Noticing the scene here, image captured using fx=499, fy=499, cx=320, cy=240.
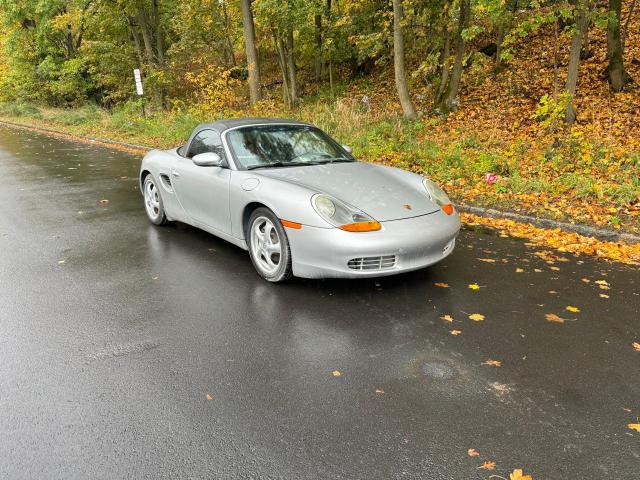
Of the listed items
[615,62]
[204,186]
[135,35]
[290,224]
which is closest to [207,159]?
[204,186]

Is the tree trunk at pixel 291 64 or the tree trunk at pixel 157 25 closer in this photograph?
the tree trunk at pixel 291 64

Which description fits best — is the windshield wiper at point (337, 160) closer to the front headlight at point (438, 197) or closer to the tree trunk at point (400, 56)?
the front headlight at point (438, 197)

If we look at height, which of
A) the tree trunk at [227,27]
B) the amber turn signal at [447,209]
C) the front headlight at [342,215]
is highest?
the tree trunk at [227,27]

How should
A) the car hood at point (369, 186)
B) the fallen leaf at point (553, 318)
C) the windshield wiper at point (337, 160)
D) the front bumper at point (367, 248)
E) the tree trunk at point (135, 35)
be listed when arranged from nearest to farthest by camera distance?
the fallen leaf at point (553, 318) → the front bumper at point (367, 248) → the car hood at point (369, 186) → the windshield wiper at point (337, 160) → the tree trunk at point (135, 35)

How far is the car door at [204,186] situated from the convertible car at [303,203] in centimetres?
1

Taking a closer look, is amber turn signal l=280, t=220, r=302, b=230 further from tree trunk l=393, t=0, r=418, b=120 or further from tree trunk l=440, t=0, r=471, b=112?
tree trunk l=440, t=0, r=471, b=112

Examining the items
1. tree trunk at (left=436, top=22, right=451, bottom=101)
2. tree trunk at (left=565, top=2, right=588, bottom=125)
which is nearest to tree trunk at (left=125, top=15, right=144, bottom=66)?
tree trunk at (left=436, top=22, right=451, bottom=101)

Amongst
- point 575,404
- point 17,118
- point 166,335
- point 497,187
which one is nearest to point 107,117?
point 17,118

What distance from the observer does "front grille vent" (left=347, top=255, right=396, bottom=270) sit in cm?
413

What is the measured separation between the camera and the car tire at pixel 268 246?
4.46m

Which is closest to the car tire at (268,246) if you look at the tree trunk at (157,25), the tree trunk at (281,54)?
the tree trunk at (281,54)

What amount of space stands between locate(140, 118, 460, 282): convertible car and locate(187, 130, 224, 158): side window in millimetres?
13

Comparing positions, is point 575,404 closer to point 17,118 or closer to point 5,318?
point 5,318

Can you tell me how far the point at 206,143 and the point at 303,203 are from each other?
1979 millimetres
